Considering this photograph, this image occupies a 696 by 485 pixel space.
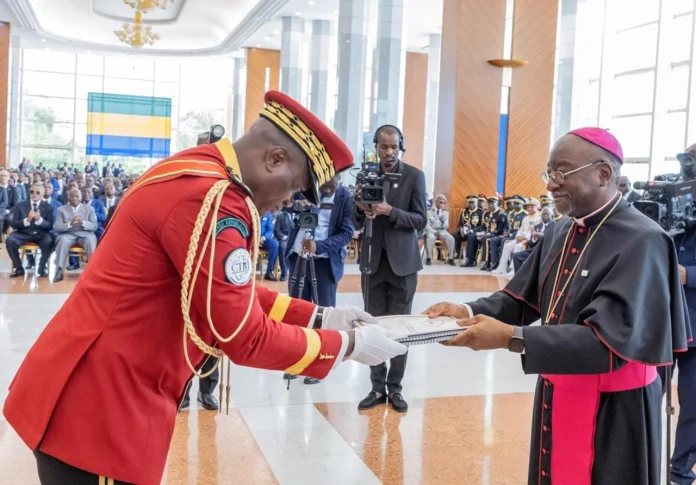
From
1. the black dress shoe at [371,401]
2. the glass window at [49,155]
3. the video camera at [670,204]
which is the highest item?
the glass window at [49,155]

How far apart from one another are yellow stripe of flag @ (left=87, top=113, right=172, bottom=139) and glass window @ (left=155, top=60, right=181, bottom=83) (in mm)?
5517

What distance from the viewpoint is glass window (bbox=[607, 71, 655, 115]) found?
57.6ft

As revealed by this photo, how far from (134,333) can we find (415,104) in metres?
24.8

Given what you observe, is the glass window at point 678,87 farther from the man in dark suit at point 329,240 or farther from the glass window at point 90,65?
the glass window at point 90,65

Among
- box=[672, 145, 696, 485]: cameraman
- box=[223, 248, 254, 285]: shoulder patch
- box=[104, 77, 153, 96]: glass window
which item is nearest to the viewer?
box=[223, 248, 254, 285]: shoulder patch

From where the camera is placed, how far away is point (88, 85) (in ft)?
103

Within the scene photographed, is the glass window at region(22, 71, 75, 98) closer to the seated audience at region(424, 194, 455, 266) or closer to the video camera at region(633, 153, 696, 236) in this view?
the seated audience at region(424, 194, 455, 266)

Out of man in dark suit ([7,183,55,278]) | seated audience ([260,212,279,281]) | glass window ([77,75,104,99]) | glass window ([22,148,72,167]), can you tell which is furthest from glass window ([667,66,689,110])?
glass window ([22,148,72,167])

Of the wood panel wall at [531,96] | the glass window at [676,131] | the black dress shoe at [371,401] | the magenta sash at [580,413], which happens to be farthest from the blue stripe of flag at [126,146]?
the magenta sash at [580,413]

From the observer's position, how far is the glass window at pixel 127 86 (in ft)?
104

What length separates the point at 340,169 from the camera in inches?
64.2

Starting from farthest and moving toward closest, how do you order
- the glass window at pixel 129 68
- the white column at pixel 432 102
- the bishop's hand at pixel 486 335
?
the glass window at pixel 129 68 → the white column at pixel 432 102 → the bishop's hand at pixel 486 335

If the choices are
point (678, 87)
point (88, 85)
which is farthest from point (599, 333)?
point (88, 85)

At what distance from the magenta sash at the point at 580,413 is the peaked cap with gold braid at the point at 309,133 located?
1.01m
